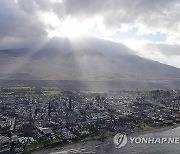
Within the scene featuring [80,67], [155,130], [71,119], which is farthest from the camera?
[80,67]

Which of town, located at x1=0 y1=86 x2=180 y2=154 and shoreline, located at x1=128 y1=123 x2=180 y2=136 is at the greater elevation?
town, located at x1=0 y1=86 x2=180 y2=154

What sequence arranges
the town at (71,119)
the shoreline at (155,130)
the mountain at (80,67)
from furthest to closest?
the mountain at (80,67), the shoreline at (155,130), the town at (71,119)

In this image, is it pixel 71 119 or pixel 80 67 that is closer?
pixel 71 119

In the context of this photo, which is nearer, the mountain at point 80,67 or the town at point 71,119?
the town at point 71,119

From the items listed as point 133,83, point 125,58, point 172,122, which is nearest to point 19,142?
point 172,122

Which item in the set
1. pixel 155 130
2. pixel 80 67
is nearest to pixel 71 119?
pixel 155 130

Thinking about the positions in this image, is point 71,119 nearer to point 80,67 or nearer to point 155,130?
point 155,130

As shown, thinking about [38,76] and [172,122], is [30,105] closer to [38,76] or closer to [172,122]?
[172,122]

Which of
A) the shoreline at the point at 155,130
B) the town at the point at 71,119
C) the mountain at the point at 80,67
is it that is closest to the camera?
the town at the point at 71,119
